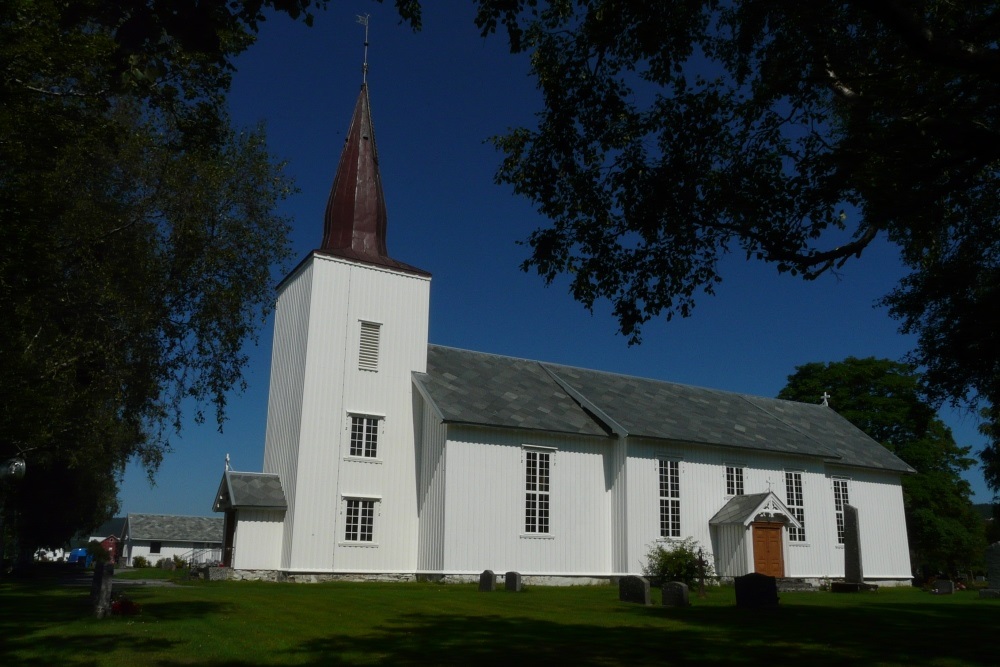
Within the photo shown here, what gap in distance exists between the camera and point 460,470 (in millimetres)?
28297

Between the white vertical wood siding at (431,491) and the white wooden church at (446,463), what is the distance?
0.09 meters

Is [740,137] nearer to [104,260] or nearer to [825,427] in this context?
[104,260]

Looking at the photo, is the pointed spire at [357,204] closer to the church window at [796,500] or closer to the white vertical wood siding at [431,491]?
the white vertical wood siding at [431,491]

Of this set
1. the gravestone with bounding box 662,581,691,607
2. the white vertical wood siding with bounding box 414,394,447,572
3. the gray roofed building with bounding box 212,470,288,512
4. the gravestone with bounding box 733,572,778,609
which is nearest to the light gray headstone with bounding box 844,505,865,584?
the gravestone with bounding box 733,572,778,609

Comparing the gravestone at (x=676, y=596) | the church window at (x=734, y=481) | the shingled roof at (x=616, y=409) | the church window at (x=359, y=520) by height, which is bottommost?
the gravestone at (x=676, y=596)

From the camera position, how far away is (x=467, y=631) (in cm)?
1362

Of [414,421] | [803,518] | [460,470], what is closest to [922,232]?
[460,470]

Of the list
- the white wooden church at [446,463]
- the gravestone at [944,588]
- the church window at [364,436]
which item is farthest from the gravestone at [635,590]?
the gravestone at [944,588]

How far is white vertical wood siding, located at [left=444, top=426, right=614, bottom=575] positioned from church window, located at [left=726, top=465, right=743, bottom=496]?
5344mm

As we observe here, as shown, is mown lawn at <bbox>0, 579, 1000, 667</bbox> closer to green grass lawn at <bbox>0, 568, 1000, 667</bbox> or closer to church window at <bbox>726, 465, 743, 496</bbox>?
green grass lawn at <bbox>0, 568, 1000, 667</bbox>

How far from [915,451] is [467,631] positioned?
42244 millimetres

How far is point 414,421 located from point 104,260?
12.1 m

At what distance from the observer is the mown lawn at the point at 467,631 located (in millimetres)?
10711

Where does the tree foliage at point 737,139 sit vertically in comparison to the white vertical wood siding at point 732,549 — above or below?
above
